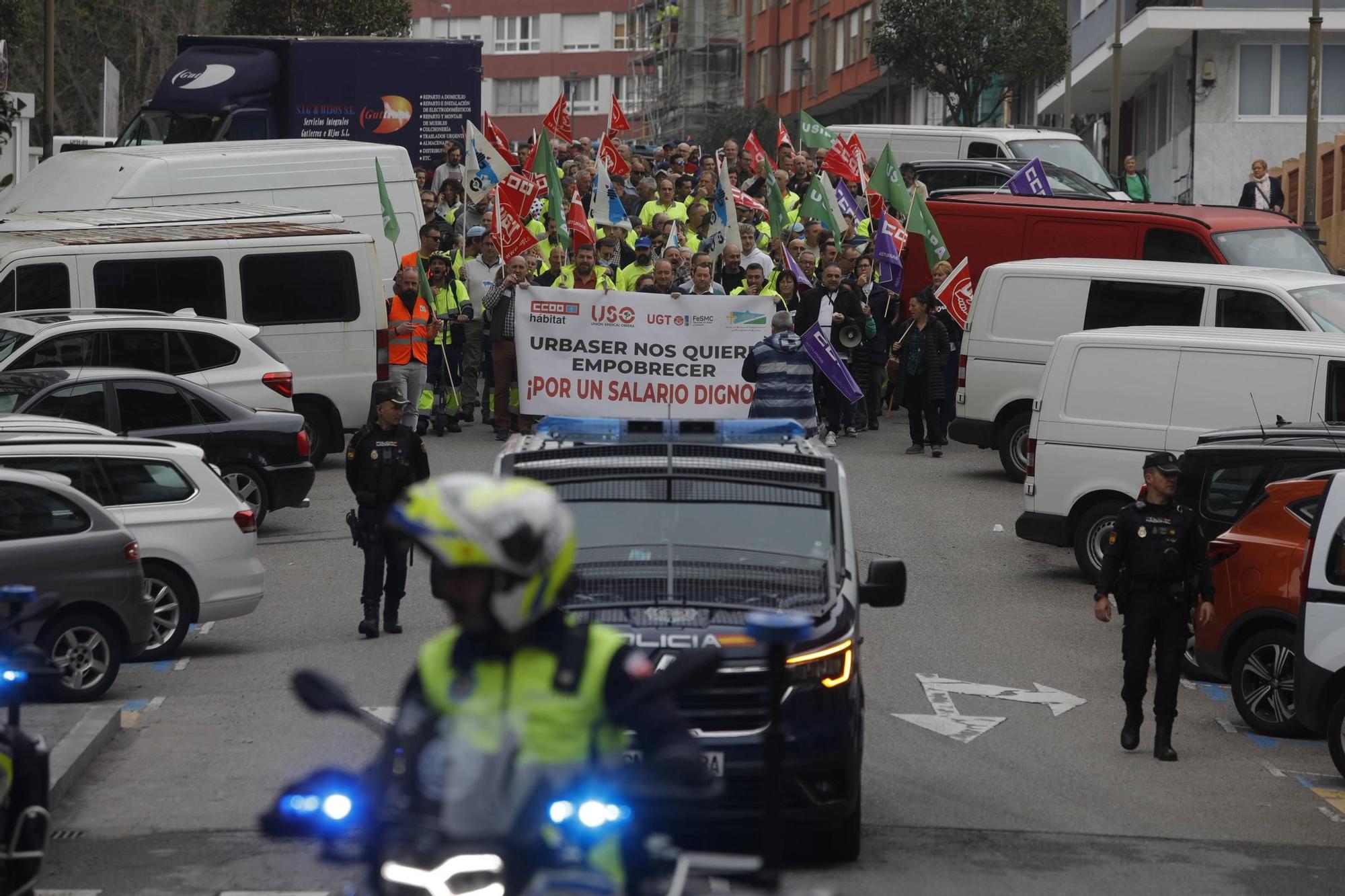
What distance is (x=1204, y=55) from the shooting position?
1868 inches

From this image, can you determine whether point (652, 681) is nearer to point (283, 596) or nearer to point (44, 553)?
point (44, 553)

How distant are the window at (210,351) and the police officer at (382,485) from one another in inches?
218

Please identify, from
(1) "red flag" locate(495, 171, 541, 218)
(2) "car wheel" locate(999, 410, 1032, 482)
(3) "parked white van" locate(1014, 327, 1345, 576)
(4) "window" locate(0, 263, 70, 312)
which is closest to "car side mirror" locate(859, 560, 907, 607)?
(3) "parked white van" locate(1014, 327, 1345, 576)

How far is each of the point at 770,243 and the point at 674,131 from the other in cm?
6613

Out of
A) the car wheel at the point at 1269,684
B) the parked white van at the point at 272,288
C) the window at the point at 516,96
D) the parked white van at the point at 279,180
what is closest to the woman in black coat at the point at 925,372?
the parked white van at the point at 272,288

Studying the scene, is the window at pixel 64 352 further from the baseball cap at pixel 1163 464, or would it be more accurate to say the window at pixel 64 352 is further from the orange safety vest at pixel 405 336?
the baseball cap at pixel 1163 464

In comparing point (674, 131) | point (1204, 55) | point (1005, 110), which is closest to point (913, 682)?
point (1204, 55)

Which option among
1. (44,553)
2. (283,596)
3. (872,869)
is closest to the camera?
(872,869)

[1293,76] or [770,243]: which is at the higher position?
[1293,76]

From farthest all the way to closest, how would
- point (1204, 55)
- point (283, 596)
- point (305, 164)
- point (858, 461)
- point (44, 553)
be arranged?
1. point (1204, 55)
2. point (305, 164)
3. point (858, 461)
4. point (283, 596)
5. point (44, 553)

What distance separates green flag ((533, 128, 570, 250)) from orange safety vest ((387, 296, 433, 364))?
155 inches

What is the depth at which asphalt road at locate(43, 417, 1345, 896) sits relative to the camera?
9492 millimetres

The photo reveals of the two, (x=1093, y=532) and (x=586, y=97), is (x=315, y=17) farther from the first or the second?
(x=586, y=97)

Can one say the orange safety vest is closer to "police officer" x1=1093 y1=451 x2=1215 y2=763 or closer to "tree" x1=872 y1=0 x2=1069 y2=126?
"police officer" x1=1093 y1=451 x2=1215 y2=763
